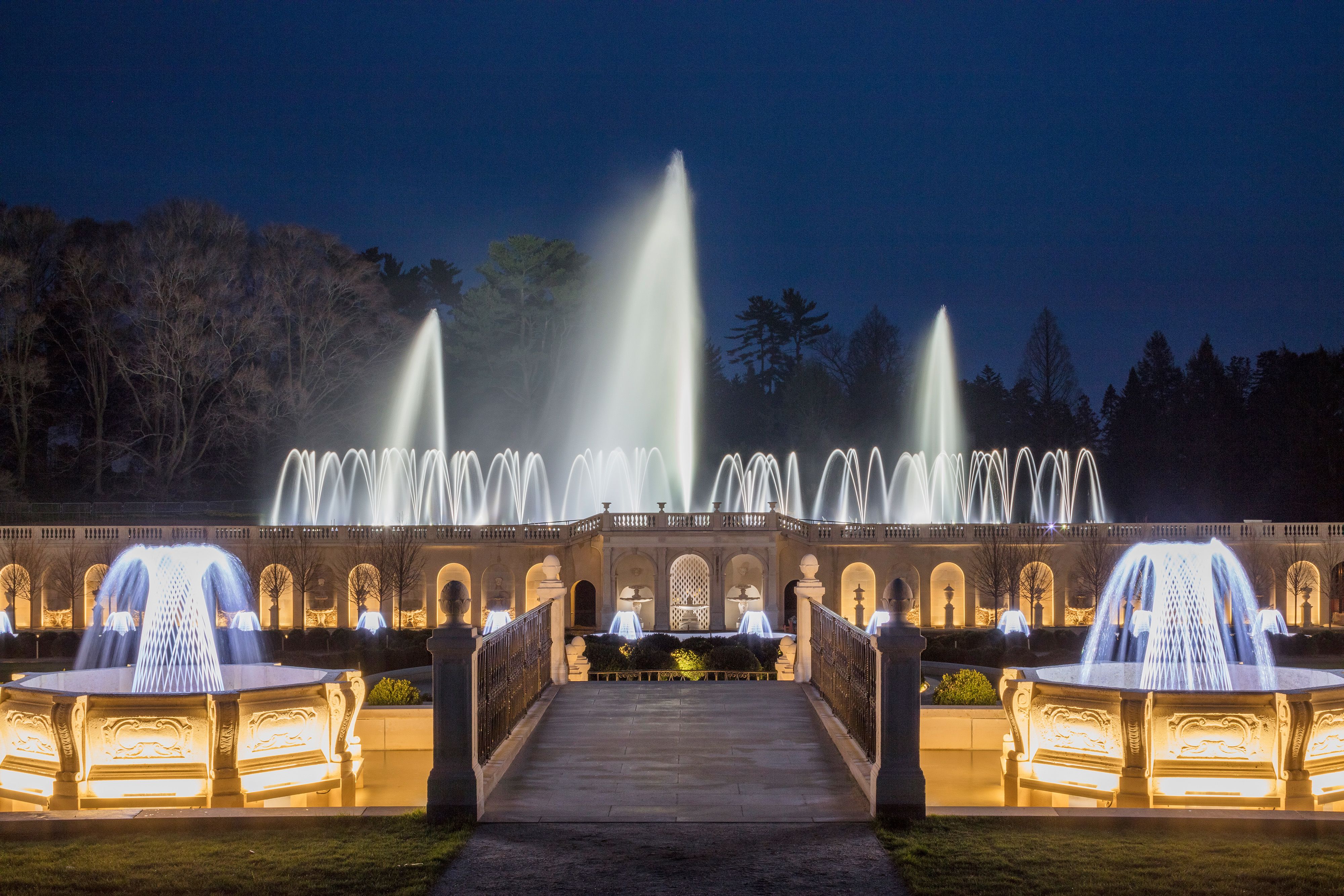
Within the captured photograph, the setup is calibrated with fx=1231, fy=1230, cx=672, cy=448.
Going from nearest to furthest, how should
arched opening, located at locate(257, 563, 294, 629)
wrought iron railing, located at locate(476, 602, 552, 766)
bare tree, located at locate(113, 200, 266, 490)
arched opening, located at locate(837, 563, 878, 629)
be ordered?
1. wrought iron railing, located at locate(476, 602, 552, 766)
2. arched opening, located at locate(257, 563, 294, 629)
3. arched opening, located at locate(837, 563, 878, 629)
4. bare tree, located at locate(113, 200, 266, 490)

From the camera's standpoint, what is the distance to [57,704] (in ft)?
47.2

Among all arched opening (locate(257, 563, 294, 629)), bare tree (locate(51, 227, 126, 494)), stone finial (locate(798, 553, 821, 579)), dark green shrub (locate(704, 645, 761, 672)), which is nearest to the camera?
stone finial (locate(798, 553, 821, 579))

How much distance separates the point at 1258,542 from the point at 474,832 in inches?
2005

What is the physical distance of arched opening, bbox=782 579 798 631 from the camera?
53.3m

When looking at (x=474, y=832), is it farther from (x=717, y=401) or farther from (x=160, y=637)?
(x=717, y=401)

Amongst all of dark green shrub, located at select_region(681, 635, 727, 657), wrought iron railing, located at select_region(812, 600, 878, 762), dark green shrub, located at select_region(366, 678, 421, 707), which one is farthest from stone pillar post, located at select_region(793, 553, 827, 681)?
dark green shrub, located at select_region(681, 635, 727, 657)

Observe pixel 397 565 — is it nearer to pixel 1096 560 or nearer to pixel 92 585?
pixel 92 585

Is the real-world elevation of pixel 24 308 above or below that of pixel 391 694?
above

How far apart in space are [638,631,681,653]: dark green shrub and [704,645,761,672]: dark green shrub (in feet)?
12.0

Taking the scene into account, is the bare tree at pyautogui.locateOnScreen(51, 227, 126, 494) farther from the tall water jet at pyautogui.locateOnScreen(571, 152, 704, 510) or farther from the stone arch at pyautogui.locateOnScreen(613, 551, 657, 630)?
the stone arch at pyautogui.locateOnScreen(613, 551, 657, 630)

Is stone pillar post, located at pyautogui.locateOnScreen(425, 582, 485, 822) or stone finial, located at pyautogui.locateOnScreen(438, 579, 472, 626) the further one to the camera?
stone finial, located at pyautogui.locateOnScreen(438, 579, 472, 626)

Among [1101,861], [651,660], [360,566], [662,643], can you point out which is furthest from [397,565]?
[1101,861]

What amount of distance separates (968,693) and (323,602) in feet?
133

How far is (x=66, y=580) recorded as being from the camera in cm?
5212
